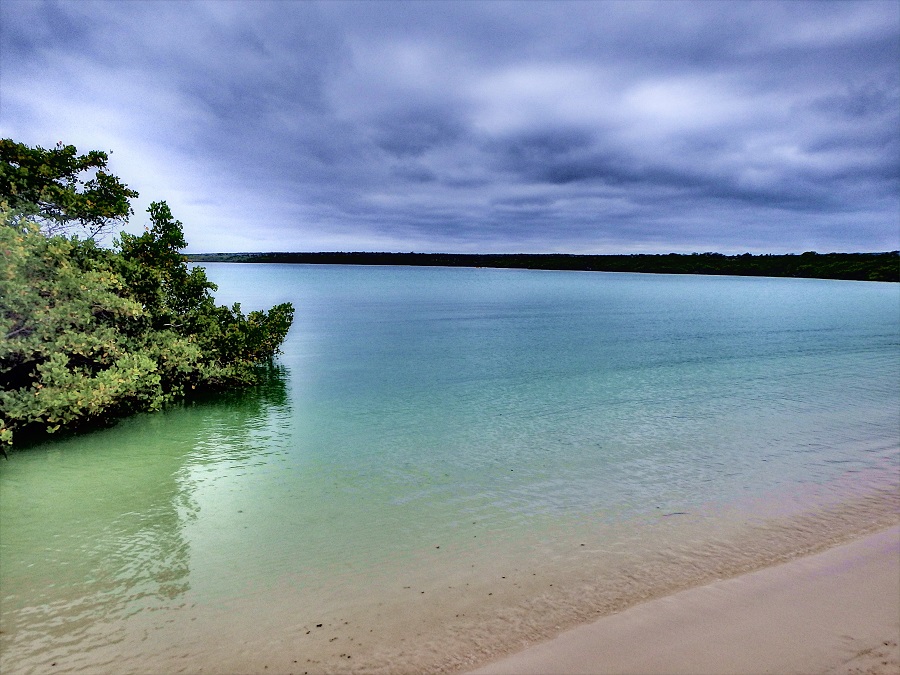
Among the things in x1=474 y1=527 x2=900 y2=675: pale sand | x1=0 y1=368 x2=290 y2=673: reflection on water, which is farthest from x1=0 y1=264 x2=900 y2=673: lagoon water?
x1=474 y1=527 x2=900 y2=675: pale sand

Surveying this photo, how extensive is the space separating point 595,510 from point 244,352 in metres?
17.9

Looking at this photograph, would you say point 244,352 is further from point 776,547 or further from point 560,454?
point 776,547

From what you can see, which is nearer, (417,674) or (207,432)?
(417,674)

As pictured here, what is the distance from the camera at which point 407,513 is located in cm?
977

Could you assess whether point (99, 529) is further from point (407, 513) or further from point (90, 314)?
point (90, 314)

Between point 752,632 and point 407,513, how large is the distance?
568cm

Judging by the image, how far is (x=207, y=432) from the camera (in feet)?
51.5

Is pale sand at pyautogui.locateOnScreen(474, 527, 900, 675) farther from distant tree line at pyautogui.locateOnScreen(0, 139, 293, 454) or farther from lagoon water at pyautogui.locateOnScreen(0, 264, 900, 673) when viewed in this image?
distant tree line at pyautogui.locateOnScreen(0, 139, 293, 454)

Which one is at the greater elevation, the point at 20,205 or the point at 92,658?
the point at 20,205

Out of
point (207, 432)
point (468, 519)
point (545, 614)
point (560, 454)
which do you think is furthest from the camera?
point (207, 432)

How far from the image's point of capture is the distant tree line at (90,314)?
1418cm

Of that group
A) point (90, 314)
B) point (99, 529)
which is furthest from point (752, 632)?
point (90, 314)

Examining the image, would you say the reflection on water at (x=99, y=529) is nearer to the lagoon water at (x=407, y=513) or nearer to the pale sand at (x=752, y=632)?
the lagoon water at (x=407, y=513)

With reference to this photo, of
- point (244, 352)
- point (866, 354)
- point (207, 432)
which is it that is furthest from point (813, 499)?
point (866, 354)
